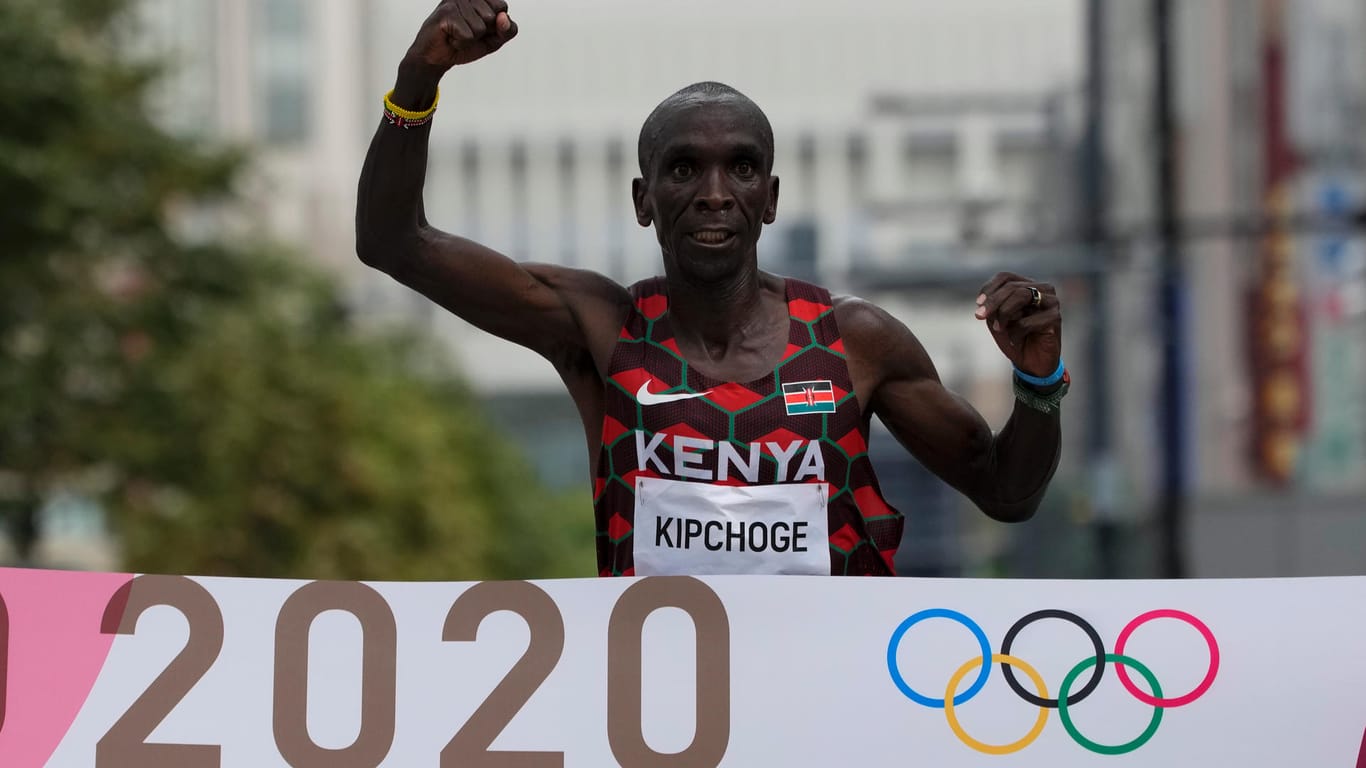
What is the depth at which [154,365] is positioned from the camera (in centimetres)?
2092

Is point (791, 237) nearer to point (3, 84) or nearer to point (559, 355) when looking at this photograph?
point (3, 84)

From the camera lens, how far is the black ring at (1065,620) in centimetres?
338

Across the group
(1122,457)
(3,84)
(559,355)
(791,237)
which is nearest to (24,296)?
(3,84)

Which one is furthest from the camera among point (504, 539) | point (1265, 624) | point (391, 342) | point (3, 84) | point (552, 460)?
point (552, 460)

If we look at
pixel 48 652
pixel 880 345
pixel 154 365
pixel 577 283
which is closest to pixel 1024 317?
pixel 880 345

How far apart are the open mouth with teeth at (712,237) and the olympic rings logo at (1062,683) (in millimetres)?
666

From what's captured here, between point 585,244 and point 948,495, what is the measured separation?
199 feet

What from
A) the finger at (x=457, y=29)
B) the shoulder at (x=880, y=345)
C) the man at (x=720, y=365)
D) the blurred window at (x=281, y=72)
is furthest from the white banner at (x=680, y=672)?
the blurred window at (x=281, y=72)

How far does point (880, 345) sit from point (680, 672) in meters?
0.64

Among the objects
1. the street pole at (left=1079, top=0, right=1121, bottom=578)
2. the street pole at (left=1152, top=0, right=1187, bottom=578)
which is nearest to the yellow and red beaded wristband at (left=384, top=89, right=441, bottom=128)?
the street pole at (left=1152, top=0, right=1187, bottom=578)

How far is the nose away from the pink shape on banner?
3.56 ft

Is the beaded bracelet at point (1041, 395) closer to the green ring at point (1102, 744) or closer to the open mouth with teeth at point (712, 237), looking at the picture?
the green ring at point (1102, 744)

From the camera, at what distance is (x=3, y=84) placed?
18.7m

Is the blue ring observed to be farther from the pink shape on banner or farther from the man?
the pink shape on banner
